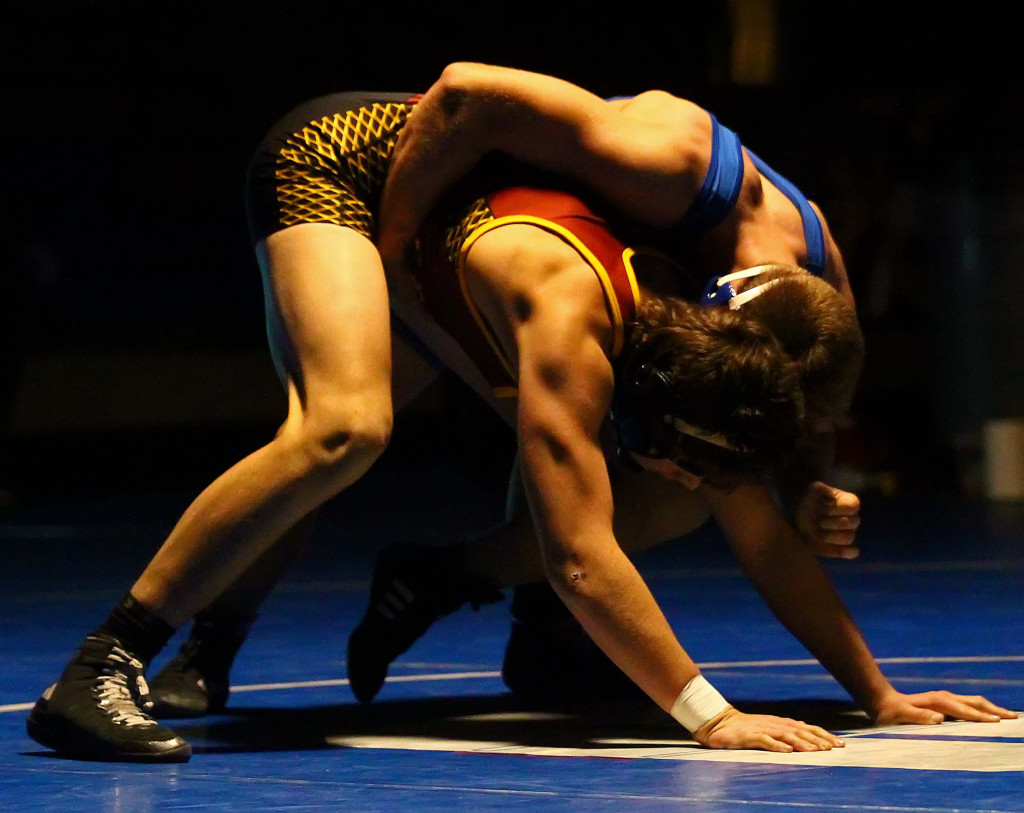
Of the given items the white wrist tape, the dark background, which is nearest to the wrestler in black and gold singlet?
the white wrist tape

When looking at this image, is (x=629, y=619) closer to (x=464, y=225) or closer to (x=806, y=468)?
(x=806, y=468)

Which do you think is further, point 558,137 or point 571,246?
point 558,137

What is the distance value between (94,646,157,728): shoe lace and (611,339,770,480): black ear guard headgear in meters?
0.84

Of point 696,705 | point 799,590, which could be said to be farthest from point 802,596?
point 696,705

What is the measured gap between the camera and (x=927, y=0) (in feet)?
43.1

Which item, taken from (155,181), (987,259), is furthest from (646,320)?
(155,181)

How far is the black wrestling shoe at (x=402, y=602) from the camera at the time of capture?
3857 millimetres

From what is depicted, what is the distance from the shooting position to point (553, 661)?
3949mm

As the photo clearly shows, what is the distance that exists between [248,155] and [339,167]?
10.3m

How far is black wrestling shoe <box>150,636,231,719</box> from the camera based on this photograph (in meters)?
3.78

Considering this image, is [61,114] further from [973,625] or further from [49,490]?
[973,625]

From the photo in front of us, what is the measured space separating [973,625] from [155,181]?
31.6 feet

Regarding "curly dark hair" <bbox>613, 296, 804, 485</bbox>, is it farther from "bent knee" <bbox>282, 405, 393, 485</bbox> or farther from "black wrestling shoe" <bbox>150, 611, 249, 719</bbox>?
"black wrestling shoe" <bbox>150, 611, 249, 719</bbox>

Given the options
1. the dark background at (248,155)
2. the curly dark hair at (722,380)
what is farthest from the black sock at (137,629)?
the dark background at (248,155)
